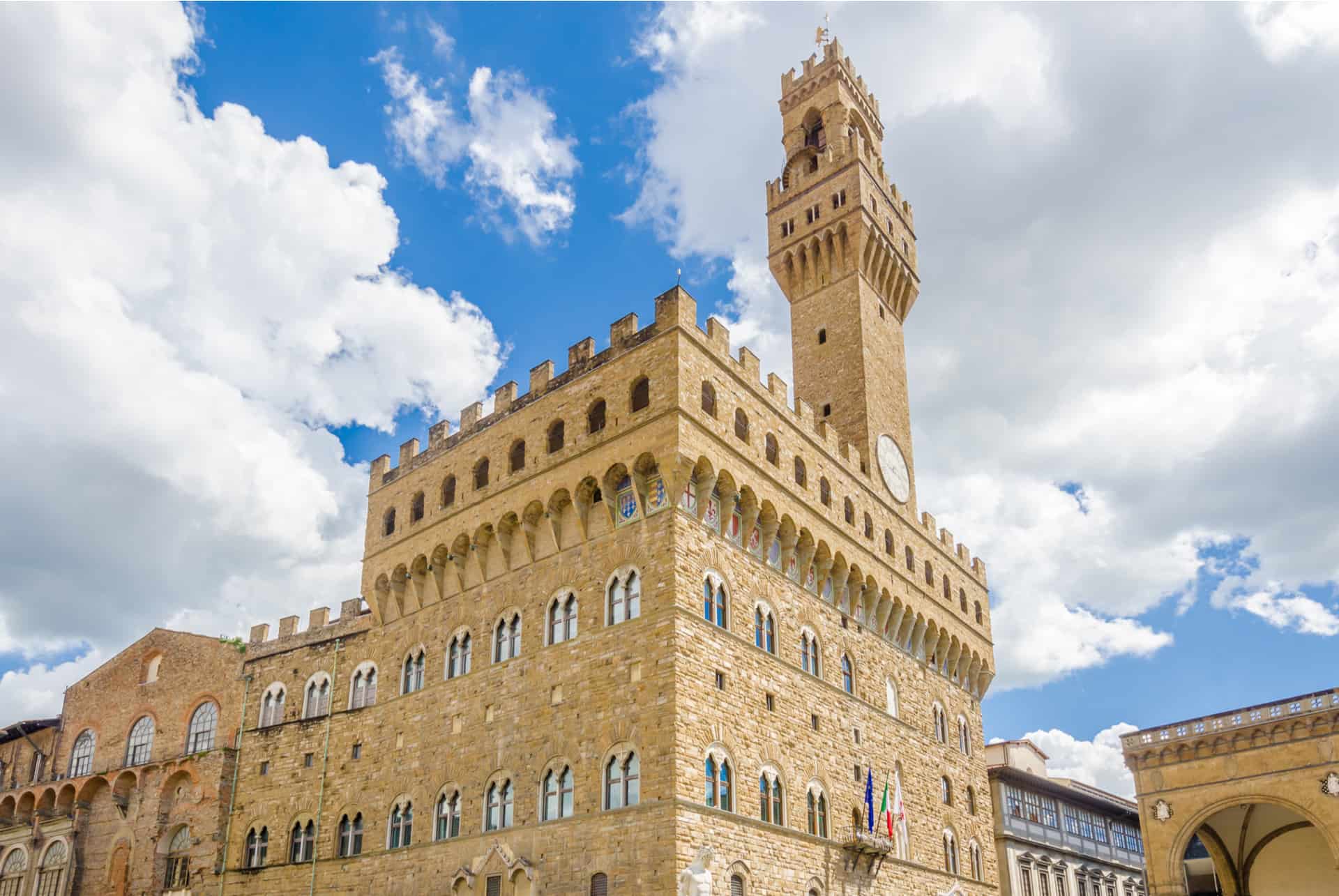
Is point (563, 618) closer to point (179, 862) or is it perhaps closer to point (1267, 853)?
point (179, 862)

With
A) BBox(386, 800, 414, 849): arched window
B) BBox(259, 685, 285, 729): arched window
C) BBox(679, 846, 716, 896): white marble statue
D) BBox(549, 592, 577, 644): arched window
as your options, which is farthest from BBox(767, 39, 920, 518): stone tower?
BBox(259, 685, 285, 729): arched window

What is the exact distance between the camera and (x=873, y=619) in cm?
3709

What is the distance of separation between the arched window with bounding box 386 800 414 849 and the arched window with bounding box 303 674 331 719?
599cm

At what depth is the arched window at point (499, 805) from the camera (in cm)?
2945

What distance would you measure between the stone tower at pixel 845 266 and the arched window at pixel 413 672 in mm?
16547

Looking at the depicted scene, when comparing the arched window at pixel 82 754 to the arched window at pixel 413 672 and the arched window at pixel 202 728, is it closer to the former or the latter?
the arched window at pixel 202 728

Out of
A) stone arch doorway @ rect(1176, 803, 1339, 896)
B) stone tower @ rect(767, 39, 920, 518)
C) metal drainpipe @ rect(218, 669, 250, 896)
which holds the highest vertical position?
stone tower @ rect(767, 39, 920, 518)

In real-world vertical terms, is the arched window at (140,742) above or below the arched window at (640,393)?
below

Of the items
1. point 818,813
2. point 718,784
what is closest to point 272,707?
point 718,784

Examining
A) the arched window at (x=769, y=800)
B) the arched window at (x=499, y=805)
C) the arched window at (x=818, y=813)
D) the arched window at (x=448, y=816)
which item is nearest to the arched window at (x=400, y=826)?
the arched window at (x=448, y=816)

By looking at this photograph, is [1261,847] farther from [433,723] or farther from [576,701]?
[433,723]

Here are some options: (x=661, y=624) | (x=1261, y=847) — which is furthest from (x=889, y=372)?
(x=1261, y=847)

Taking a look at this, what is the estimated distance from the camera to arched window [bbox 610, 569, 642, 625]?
2866 cm

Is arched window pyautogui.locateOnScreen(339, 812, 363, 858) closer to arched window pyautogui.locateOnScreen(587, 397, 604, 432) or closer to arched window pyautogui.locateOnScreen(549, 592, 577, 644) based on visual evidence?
arched window pyautogui.locateOnScreen(549, 592, 577, 644)
